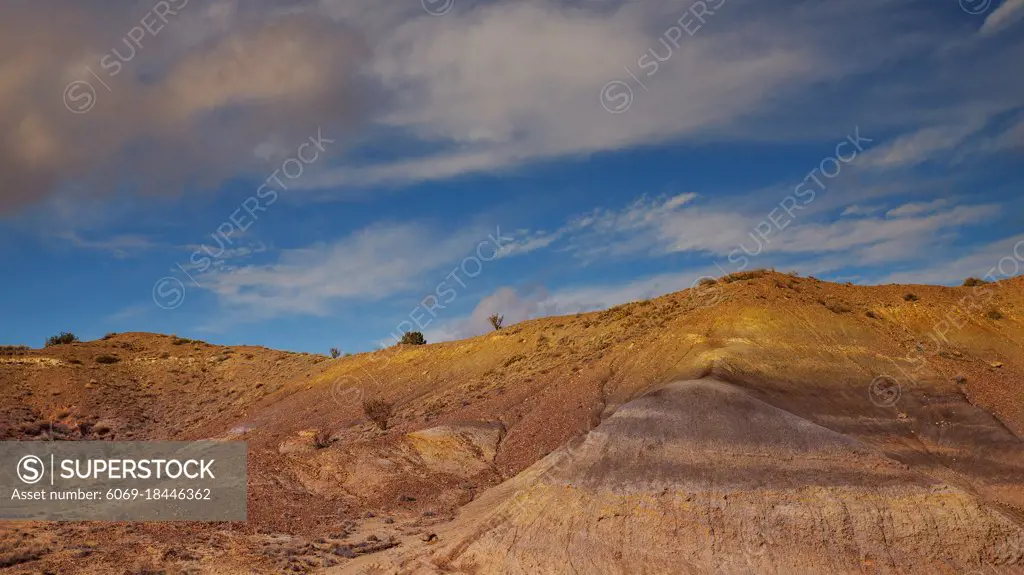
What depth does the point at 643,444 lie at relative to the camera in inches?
997

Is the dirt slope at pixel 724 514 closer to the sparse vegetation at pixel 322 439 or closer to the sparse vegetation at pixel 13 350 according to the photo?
the sparse vegetation at pixel 322 439

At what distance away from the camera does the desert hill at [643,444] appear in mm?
22031

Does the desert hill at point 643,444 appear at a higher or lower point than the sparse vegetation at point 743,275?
lower

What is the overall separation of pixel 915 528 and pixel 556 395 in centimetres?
2102

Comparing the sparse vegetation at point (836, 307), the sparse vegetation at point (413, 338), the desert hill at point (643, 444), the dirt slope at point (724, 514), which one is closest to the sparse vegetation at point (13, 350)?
the desert hill at point (643, 444)

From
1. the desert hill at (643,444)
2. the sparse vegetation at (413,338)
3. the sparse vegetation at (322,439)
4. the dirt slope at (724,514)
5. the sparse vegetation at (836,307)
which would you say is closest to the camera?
the dirt slope at (724,514)

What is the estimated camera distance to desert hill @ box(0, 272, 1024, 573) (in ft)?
72.3

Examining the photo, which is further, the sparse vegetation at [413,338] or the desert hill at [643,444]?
the sparse vegetation at [413,338]

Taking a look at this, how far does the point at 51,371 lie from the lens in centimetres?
6762

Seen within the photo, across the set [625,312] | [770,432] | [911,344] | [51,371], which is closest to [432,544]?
[770,432]

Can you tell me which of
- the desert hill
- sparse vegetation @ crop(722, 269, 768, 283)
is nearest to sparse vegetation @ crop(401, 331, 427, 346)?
the desert hill

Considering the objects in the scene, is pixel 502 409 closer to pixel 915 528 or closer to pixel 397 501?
pixel 397 501

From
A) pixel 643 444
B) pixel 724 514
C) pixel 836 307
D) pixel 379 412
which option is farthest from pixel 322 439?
pixel 836 307

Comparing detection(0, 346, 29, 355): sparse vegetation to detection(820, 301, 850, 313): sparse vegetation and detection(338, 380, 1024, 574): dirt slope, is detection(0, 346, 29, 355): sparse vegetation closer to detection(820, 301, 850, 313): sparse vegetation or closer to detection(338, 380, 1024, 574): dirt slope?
detection(338, 380, 1024, 574): dirt slope
